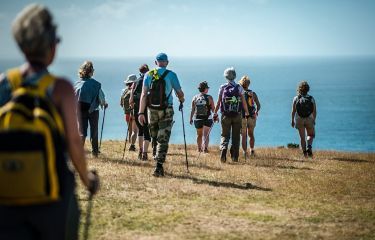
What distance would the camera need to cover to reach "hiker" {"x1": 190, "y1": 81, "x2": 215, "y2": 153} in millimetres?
18609

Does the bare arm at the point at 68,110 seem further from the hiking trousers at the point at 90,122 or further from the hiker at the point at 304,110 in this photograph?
the hiker at the point at 304,110

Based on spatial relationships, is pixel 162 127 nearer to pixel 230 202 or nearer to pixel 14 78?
pixel 230 202

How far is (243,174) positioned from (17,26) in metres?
10.6

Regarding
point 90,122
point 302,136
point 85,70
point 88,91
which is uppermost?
point 85,70

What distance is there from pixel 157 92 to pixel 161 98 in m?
0.18

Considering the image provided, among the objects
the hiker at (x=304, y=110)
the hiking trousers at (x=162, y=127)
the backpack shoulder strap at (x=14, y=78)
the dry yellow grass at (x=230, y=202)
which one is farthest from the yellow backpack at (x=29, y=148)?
the hiker at (x=304, y=110)

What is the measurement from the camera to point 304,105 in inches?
719

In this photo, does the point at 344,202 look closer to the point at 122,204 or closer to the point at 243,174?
the point at 243,174

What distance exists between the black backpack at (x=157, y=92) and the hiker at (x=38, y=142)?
8583 millimetres

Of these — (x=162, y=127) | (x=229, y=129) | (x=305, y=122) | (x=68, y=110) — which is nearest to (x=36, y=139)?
(x=68, y=110)

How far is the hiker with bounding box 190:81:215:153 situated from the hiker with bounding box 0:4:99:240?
14835 mm

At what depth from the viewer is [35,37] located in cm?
346

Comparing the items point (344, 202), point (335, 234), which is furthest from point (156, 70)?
point (335, 234)

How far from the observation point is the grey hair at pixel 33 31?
3443 millimetres
